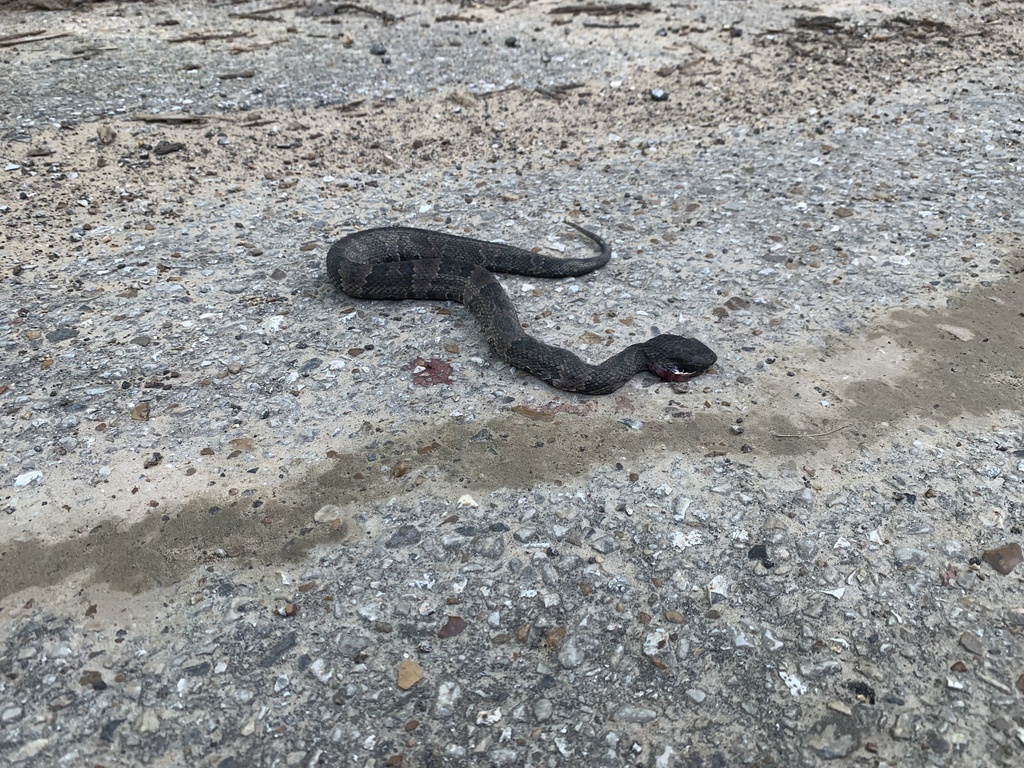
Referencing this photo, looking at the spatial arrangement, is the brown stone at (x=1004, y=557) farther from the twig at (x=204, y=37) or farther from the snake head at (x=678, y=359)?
the twig at (x=204, y=37)

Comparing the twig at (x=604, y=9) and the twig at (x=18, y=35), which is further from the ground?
the twig at (x=604, y=9)

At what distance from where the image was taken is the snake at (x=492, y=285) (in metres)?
5.10

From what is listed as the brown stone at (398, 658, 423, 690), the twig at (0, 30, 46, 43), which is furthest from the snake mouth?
the twig at (0, 30, 46, 43)

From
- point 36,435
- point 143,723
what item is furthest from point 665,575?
point 36,435

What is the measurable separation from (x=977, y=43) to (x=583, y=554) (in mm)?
9697

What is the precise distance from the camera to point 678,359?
5.11m

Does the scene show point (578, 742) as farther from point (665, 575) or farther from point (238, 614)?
point (238, 614)

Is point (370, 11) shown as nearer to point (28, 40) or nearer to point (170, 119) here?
point (170, 119)

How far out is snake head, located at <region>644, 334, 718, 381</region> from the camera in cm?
510

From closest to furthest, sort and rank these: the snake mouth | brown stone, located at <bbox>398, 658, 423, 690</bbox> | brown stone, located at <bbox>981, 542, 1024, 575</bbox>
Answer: brown stone, located at <bbox>398, 658, 423, 690</bbox> < brown stone, located at <bbox>981, 542, 1024, 575</bbox> < the snake mouth

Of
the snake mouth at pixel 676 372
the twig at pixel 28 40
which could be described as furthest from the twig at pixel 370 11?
the snake mouth at pixel 676 372

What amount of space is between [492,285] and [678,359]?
1.58 m

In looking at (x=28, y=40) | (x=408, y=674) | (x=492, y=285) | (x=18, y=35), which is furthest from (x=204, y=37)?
(x=408, y=674)

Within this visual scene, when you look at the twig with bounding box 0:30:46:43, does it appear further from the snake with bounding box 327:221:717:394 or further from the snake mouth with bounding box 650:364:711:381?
the snake mouth with bounding box 650:364:711:381
